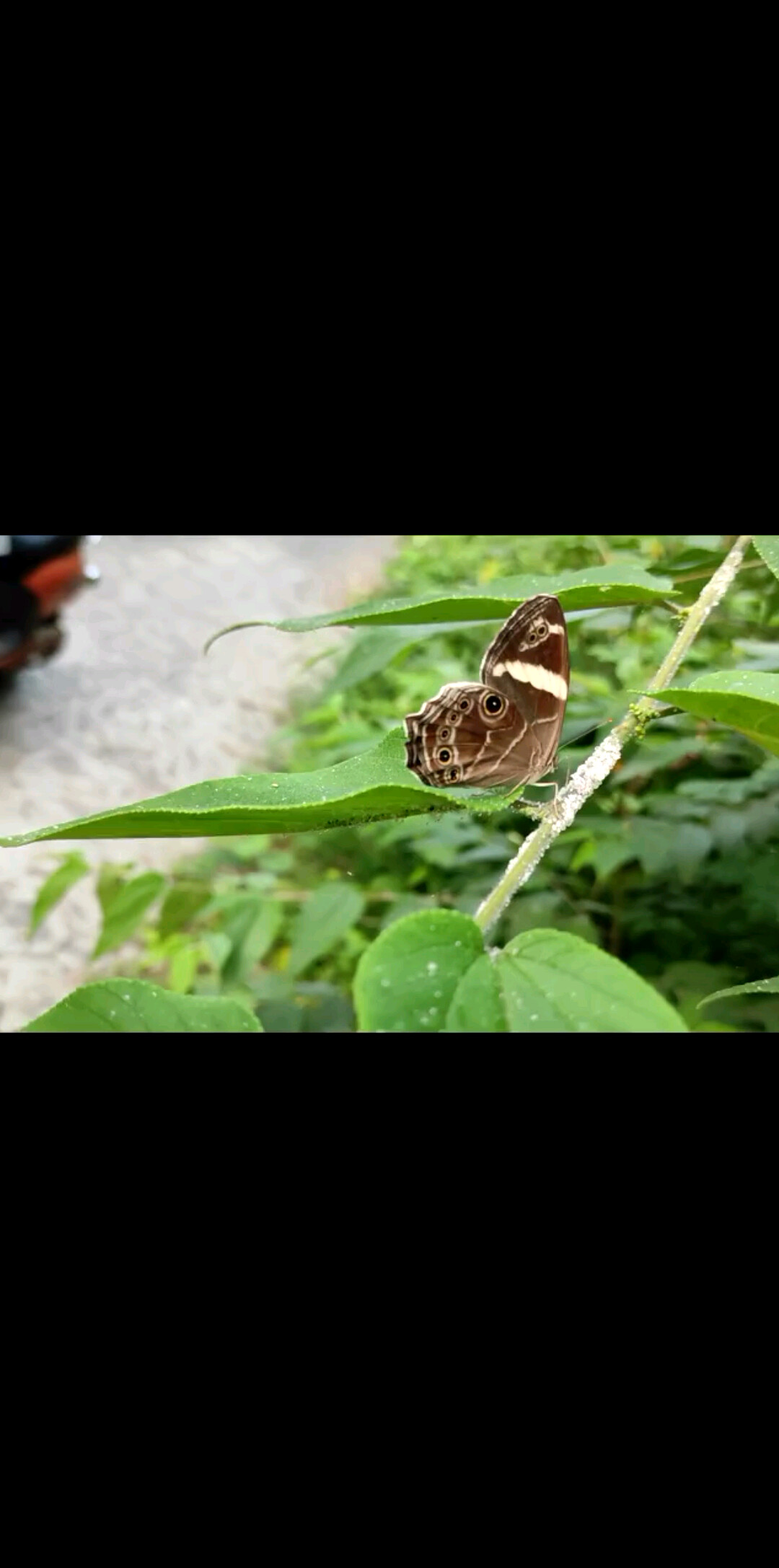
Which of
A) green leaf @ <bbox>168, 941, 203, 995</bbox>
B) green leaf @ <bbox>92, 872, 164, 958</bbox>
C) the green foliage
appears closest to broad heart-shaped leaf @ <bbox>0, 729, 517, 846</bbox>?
the green foliage

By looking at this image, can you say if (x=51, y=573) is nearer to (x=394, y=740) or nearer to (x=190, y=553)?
(x=190, y=553)

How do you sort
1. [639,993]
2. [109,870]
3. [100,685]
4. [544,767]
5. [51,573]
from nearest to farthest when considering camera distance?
[639,993] → [544,767] → [109,870] → [51,573] → [100,685]

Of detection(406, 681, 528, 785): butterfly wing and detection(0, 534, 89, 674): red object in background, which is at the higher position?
detection(406, 681, 528, 785): butterfly wing

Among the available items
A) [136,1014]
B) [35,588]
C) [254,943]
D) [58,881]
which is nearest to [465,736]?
[136,1014]

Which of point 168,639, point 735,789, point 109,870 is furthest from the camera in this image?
point 168,639

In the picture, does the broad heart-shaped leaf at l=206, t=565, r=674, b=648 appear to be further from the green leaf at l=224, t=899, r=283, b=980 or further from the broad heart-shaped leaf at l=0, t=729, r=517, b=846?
the green leaf at l=224, t=899, r=283, b=980

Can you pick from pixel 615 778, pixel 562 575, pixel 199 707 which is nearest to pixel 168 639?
pixel 199 707
